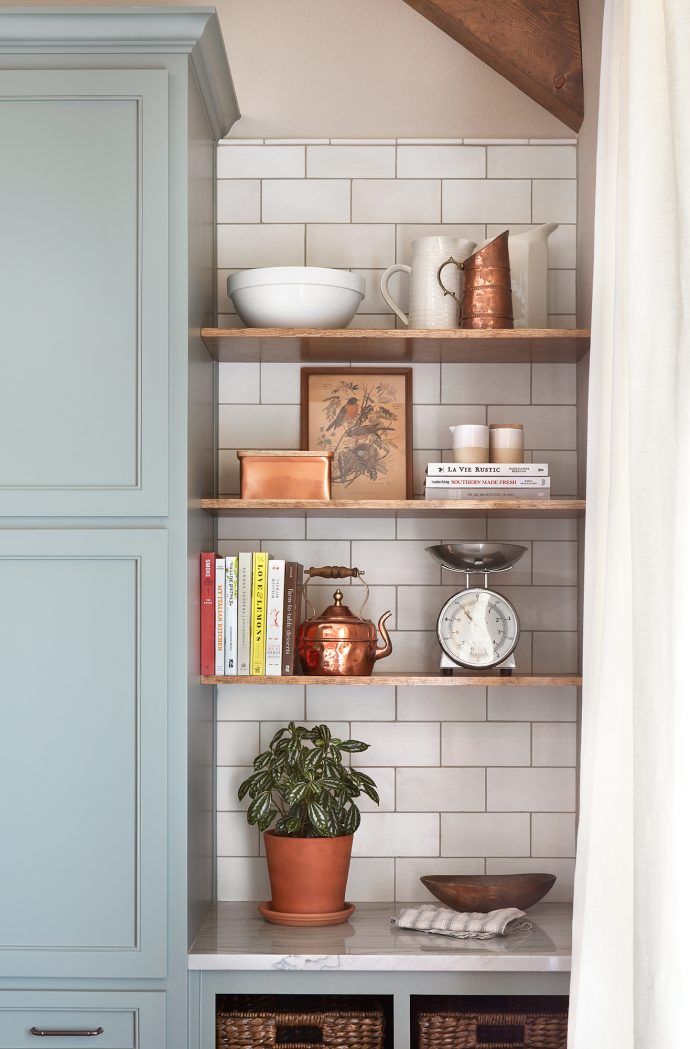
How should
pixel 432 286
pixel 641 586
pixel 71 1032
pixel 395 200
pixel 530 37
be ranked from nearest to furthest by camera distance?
pixel 641 586, pixel 71 1032, pixel 432 286, pixel 530 37, pixel 395 200

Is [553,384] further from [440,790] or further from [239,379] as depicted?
[440,790]

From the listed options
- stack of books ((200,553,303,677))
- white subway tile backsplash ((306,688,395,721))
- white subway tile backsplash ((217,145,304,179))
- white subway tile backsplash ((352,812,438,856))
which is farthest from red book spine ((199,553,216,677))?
white subway tile backsplash ((217,145,304,179))

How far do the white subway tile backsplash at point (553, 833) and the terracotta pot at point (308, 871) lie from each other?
1.68ft

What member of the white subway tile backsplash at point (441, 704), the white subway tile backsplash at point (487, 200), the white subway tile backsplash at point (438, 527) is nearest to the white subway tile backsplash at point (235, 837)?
the white subway tile backsplash at point (441, 704)

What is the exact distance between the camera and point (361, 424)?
2.54 metres

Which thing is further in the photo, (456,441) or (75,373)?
(456,441)

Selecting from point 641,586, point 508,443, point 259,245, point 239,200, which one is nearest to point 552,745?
point 508,443

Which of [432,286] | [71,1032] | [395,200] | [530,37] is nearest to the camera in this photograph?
[71,1032]

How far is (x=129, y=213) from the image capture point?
2.10 m

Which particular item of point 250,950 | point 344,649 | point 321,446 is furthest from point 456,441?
point 250,950

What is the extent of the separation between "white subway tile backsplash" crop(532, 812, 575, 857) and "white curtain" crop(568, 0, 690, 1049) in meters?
0.76

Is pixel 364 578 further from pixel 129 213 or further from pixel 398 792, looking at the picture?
pixel 129 213

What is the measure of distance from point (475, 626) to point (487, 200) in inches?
42.1

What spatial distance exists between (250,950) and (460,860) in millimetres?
630
